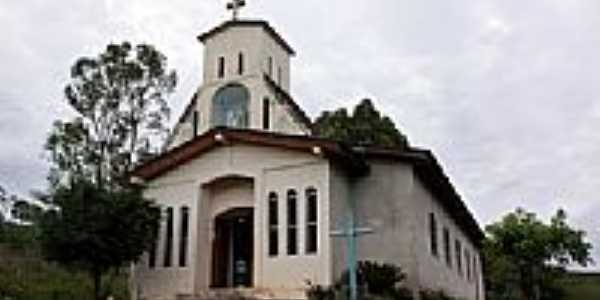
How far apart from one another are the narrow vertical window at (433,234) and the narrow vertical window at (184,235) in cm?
759

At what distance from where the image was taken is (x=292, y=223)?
22406 millimetres

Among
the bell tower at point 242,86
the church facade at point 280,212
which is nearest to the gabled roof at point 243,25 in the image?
the bell tower at point 242,86

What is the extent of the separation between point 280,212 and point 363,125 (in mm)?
21031

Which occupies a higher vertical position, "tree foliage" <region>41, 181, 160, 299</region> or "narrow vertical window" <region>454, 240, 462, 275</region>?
"tree foliage" <region>41, 181, 160, 299</region>

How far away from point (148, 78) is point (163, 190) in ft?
59.0

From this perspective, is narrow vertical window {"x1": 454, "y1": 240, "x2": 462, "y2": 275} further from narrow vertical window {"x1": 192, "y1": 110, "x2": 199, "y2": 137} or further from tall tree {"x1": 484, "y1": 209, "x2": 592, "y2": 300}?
tall tree {"x1": 484, "y1": 209, "x2": 592, "y2": 300}

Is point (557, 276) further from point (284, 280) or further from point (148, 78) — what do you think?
point (284, 280)

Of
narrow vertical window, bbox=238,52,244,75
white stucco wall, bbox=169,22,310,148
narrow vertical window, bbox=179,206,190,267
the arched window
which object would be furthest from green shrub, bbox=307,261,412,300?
narrow vertical window, bbox=238,52,244,75

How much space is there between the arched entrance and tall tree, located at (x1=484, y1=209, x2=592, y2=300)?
27.1 meters

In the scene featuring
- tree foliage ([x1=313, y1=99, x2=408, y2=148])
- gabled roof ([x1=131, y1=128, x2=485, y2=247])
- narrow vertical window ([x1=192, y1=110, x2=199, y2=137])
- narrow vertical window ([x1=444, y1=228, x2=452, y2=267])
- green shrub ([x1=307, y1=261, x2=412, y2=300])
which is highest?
tree foliage ([x1=313, y1=99, x2=408, y2=148])

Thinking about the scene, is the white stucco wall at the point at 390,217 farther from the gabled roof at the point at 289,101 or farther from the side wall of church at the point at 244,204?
the gabled roof at the point at 289,101

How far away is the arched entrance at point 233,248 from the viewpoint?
79.1ft

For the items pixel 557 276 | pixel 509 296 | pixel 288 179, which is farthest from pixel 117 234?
pixel 557 276

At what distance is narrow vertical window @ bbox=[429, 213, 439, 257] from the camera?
2556cm
